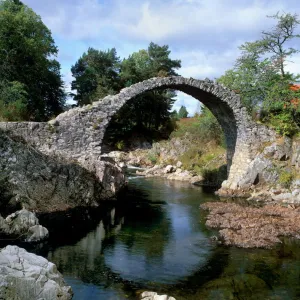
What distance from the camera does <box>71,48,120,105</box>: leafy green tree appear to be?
3350cm

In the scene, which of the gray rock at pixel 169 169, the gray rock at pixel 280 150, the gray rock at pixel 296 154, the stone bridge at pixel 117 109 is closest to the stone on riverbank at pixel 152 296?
the stone bridge at pixel 117 109

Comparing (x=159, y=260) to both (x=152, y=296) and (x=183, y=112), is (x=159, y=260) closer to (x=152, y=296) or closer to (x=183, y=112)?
(x=152, y=296)

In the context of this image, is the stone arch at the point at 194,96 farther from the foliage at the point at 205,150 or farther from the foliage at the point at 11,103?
the foliage at the point at 11,103

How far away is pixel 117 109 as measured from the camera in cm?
1608

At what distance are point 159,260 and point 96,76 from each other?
27551 millimetres

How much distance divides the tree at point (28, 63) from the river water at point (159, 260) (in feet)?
32.2

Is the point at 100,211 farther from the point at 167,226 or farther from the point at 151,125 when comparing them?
the point at 151,125

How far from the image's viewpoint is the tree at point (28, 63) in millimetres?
21891

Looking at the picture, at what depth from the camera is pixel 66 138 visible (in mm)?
15312

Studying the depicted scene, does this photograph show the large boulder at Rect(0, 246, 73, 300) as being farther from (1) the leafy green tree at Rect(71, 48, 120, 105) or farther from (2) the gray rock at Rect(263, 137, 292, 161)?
(1) the leafy green tree at Rect(71, 48, 120, 105)

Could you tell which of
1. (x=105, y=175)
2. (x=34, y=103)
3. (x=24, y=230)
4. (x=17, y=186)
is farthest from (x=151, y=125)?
(x=24, y=230)

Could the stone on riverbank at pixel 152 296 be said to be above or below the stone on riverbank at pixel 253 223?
below

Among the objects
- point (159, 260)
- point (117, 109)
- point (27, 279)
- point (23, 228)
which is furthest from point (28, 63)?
point (27, 279)

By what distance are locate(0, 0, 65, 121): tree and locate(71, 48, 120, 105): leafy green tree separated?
6.05m
